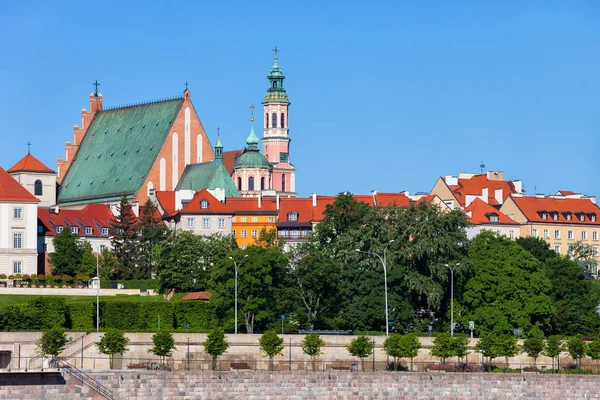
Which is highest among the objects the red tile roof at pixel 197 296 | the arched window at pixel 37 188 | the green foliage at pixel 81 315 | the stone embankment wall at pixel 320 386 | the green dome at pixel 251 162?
the green dome at pixel 251 162

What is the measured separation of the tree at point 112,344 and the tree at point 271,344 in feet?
24.4

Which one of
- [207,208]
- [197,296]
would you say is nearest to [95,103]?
[207,208]

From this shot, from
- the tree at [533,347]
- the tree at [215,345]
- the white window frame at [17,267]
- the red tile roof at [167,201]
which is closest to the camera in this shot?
the tree at [215,345]

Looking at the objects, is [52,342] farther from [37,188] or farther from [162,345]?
[37,188]

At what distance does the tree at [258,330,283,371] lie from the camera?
283 feet

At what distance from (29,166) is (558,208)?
187 feet

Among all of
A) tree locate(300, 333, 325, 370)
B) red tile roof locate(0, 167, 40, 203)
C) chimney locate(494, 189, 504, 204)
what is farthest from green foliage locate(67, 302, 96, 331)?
chimney locate(494, 189, 504, 204)

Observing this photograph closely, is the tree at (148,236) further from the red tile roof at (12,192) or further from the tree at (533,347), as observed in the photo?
the tree at (533,347)

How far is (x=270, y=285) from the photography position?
339ft

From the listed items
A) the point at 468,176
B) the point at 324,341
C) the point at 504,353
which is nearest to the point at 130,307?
the point at 324,341

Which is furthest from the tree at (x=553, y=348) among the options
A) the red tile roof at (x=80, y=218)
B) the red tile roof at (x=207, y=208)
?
the red tile roof at (x=80, y=218)

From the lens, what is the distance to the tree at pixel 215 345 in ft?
283

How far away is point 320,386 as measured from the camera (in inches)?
3130

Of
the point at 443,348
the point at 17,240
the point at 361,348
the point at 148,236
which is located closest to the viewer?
the point at 361,348
